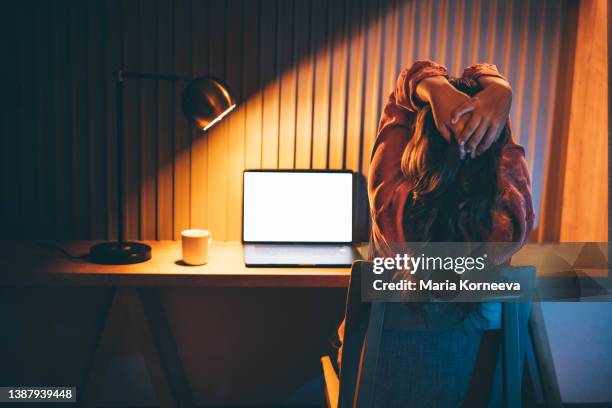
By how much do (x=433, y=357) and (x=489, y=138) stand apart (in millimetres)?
459

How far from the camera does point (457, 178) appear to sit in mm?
1122

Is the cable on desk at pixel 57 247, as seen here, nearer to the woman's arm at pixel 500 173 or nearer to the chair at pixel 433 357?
the chair at pixel 433 357

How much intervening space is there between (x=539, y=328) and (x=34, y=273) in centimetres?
124

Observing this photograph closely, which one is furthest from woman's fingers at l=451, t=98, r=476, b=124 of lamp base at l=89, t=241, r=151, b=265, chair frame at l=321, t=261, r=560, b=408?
lamp base at l=89, t=241, r=151, b=265

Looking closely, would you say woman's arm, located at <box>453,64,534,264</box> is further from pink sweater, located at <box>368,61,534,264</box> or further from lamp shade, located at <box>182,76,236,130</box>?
lamp shade, located at <box>182,76,236,130</box>

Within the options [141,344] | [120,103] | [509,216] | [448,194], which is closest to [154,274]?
[141,344]

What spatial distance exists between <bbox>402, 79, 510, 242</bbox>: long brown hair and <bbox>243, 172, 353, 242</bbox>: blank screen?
67 cm

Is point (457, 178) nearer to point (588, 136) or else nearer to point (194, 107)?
point (194, 107)

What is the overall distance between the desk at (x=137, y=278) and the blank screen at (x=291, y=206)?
14 cm

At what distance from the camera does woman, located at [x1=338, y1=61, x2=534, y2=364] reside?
110 cm

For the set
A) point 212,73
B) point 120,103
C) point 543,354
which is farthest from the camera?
point 212,73

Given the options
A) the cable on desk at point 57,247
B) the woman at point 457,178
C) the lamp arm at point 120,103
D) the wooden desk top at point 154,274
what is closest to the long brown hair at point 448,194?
the woman at point 457,178

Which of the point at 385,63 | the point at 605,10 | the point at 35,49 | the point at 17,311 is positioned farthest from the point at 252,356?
the point at 605,10

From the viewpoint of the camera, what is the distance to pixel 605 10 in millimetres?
1693
